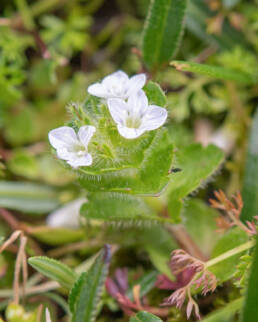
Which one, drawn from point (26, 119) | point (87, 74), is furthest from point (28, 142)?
point (87, 74)

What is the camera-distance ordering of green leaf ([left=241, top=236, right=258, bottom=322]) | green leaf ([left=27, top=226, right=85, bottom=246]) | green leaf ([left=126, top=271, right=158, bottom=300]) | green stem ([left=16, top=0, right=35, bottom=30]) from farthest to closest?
green stem ([left=16, top=0, right=35, bottom=30]), green leaf ([left=27, top=226, right=85, bottom=246]), green leaf ([left=126, top=271, right=158, bottom=300]), green leaf ([left=241, top=236, right=258, bottom=322])

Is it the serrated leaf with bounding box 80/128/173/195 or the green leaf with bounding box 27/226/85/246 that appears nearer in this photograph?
the serrated leaf with bounding box 80/128/173/195

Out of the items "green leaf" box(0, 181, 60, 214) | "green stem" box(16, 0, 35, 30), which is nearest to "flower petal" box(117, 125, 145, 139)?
"green leaf" box(0, 181, 60, 214)

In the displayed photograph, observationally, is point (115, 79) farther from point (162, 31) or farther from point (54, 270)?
point (54, 270)

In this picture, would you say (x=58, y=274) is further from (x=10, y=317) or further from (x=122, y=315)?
(x=122, y=315)

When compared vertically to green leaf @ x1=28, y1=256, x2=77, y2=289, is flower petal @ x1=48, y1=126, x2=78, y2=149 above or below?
above

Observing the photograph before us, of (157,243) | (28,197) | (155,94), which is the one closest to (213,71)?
(155,94)

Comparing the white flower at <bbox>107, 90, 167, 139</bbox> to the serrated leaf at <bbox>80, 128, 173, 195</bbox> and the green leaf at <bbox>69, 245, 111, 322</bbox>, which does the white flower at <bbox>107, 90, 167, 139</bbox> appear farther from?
the green leaf at <bbox>69, 245, 111, 322</bbox>
